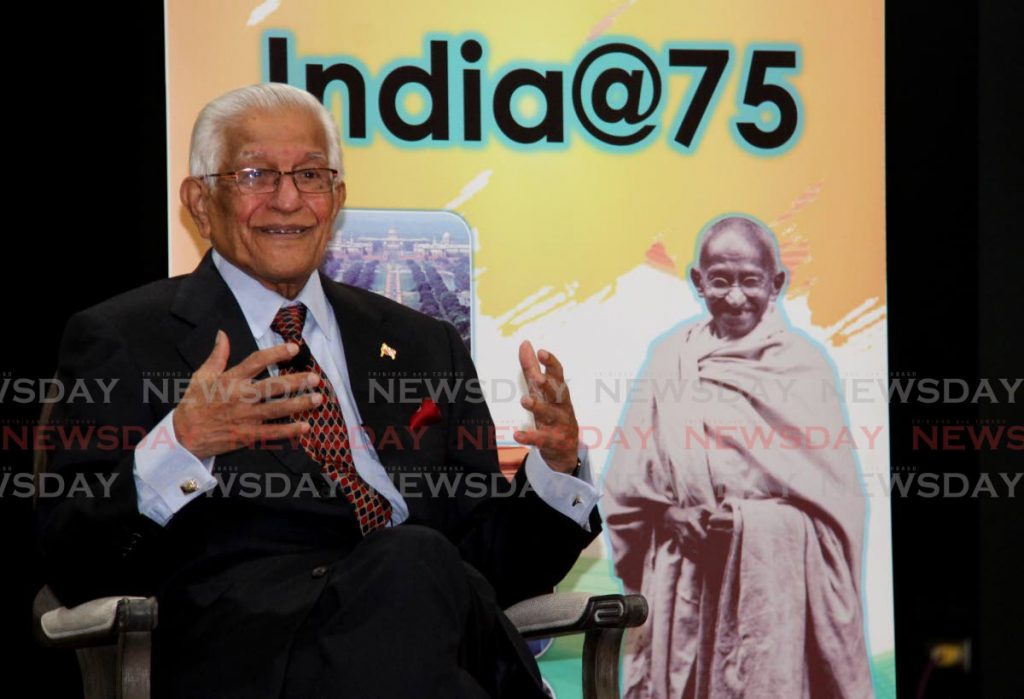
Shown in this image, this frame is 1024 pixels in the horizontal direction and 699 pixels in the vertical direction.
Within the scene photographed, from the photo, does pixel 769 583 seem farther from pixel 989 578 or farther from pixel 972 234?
pixel 972 234

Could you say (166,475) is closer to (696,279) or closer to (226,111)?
(226,111)

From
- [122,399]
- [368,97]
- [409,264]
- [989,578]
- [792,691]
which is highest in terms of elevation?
[368,97]

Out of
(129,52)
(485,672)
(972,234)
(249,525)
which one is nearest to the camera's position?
(485,672)

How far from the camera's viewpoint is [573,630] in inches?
93.4

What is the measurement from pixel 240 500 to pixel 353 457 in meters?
0.28

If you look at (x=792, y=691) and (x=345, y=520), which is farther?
(x=792, y=691)

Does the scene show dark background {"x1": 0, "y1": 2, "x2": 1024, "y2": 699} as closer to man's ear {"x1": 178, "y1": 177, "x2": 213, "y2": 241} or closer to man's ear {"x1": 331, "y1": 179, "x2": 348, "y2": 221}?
man's ear {"x1": 178, "y1": 177, "x2": 213, "y2": 241}

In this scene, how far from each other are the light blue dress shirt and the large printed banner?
86cm

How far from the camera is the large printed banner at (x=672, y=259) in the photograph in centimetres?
361

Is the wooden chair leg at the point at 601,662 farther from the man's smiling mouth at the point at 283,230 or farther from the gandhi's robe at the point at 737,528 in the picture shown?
the gandhi's robe at the point at 737,528

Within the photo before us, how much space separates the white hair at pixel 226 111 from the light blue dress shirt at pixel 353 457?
21 cm

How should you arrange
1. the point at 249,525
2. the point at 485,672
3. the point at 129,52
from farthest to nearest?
the point at 129,52
the point at 249,525
the point at 485,672

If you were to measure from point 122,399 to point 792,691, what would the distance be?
227cm

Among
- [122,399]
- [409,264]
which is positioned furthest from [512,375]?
[122,399]
